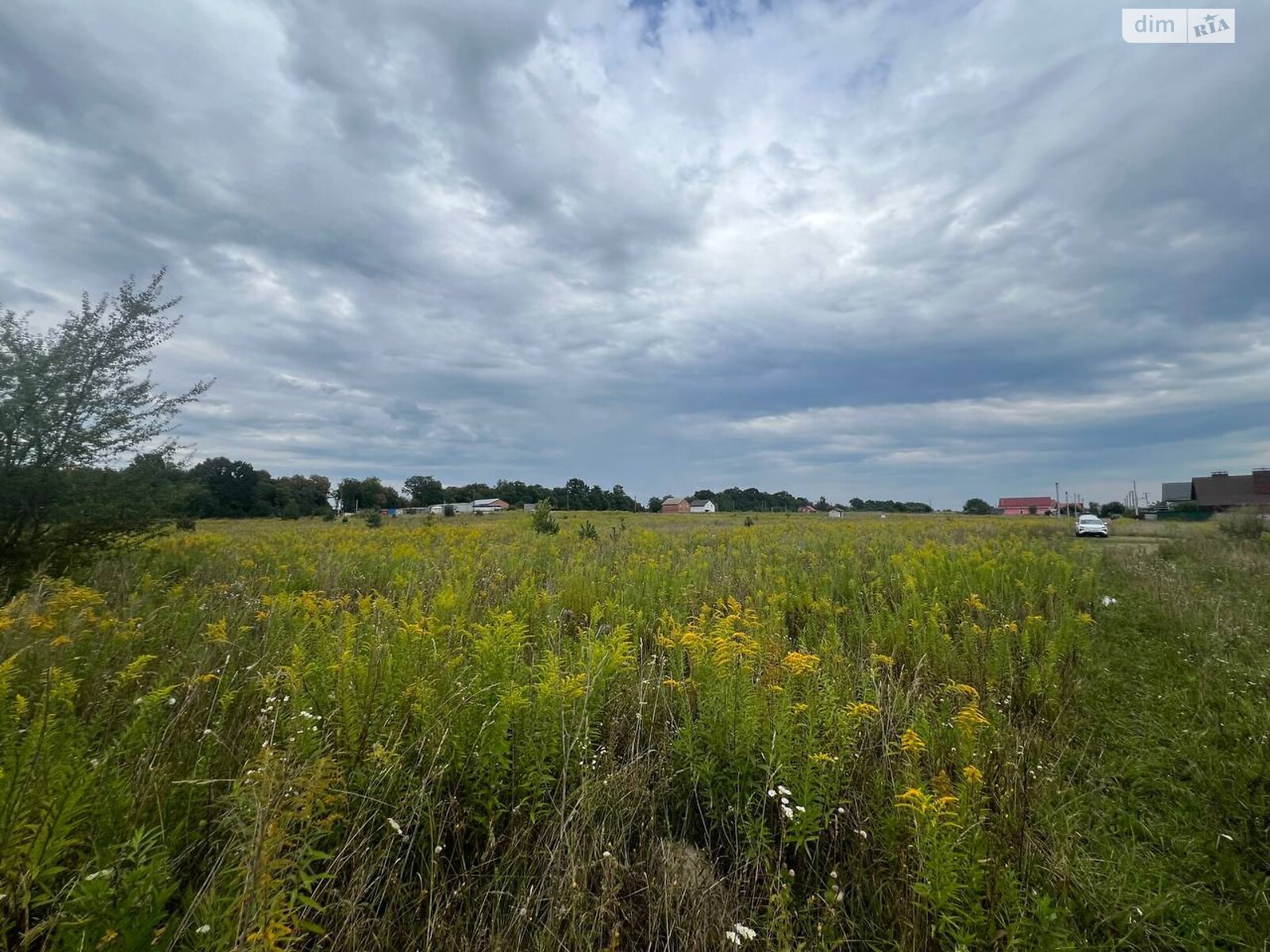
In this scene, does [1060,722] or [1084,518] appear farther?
[1084,518]

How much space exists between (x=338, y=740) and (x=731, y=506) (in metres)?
91.1

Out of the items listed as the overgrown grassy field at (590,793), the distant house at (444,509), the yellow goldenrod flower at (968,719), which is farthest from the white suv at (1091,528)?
the distant house at (444,509)

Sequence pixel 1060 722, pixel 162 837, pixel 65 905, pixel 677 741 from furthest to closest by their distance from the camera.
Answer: pixel 1060 722 < pixel 677 741 < pixel 162 837 < pixel 65 905

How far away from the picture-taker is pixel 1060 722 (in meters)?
3.58

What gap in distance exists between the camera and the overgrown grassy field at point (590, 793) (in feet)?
5.12

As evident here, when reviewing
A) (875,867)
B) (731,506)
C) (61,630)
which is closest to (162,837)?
(61,630)

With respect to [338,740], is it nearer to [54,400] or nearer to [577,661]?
[577,661]

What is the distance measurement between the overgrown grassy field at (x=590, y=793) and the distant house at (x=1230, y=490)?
2701 inches

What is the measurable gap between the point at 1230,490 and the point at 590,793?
82.1 metres

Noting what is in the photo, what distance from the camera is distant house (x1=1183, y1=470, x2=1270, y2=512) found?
50.9 meters

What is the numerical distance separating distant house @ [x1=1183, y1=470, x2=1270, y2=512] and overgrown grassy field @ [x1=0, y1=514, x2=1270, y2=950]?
68616 mm

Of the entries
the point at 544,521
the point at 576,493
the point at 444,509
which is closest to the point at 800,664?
the point at 544,521

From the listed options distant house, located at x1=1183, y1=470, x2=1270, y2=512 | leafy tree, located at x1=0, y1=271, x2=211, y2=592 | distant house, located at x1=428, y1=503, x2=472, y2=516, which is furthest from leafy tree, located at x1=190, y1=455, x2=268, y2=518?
distant house, located at x1=1183, y1=470, x2=1270, y2=512

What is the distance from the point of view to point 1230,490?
56625mm
